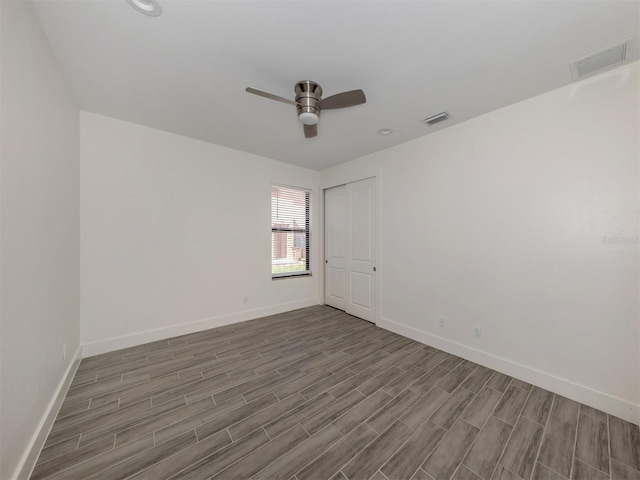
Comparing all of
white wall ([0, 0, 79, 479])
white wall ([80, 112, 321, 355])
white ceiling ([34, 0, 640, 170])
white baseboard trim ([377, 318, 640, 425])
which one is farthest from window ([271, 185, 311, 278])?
white wall ([0, 0, 79, 479])

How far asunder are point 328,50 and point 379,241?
2576mm

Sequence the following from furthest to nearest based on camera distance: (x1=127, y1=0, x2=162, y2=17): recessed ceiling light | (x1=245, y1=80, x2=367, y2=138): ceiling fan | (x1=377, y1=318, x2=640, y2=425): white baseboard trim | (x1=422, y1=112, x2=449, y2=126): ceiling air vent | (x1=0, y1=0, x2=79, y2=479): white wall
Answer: (x1=422, y1=112, x2=449, y2=126): ceiling air vent
(x1=245, y1=80, x2=367, y2=138): ceiling fan
(x1=377, y1=318, x2=640, y2=425): white baseboard trim
(x1=127, y1=0, x2=162, y2=17): recessed ceiling light
(x1=0, y1=0, x2=79, y2=479): white wall

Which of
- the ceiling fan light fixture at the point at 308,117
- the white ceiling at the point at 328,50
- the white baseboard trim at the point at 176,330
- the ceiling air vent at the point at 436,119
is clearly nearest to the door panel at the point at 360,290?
the white baseboard trim at the point at 176,330

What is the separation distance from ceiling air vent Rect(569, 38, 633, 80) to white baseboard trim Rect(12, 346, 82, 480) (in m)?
4.40

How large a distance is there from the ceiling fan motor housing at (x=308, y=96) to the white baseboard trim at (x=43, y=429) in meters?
→ 2.81

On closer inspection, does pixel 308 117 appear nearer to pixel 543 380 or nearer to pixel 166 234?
pixel 166 234

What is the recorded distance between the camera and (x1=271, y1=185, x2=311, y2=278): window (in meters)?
4.33

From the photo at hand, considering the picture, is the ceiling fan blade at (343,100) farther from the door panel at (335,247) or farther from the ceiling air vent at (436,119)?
the door panel at (335,247)

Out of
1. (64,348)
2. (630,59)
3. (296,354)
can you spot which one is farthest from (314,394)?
(630,59)

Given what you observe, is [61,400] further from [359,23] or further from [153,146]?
[359,23]

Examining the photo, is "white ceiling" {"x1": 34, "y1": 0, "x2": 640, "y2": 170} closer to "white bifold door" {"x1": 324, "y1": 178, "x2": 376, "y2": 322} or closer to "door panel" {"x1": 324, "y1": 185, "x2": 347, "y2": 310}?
"white bifold door" {"x1": 324, "y1": 178, "x2": 376, "y2": 322}

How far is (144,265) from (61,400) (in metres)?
1.48

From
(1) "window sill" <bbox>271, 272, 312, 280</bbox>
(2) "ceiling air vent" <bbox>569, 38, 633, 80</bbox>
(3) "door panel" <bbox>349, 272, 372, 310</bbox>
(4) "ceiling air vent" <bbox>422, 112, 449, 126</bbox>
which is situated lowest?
(3) "door panel" <bbox>349, 272, 372, 310</bbox>

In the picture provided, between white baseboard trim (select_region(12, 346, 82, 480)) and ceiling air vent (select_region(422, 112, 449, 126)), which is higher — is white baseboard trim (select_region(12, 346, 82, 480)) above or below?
below
